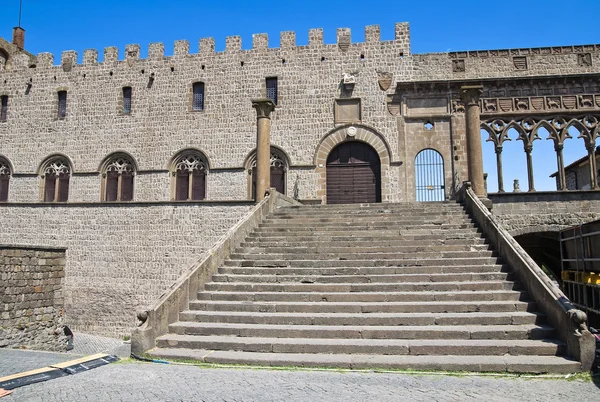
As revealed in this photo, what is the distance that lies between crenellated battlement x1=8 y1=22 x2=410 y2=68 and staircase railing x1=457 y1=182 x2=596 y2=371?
11.3 m

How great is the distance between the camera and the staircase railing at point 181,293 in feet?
25.6

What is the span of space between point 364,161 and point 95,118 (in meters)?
12.3

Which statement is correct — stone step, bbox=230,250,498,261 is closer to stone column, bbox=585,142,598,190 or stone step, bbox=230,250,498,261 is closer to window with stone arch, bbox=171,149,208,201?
stone column, bbox=585,142,598,190

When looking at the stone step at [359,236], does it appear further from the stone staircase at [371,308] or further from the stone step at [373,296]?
the stone step at [373,296]

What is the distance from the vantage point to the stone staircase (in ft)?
23.2

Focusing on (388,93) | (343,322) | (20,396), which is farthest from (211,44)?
(20,396)

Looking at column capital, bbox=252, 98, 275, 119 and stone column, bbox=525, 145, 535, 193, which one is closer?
column capital, bbox=252, 98, 275, 119

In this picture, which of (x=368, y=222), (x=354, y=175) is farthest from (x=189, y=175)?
(x=368, y=222)

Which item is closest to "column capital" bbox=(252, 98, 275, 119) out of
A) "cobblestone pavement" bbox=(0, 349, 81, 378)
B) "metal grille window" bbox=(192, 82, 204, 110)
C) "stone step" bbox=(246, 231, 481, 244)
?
"stone step" bbox=(246, 231, 481, 244)

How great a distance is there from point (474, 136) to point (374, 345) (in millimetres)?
8814

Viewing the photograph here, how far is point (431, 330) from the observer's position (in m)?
7.59

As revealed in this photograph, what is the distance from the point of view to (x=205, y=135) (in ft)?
68.3

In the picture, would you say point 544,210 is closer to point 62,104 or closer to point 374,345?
point 374,345

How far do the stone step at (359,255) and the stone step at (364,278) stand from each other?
924 mm
